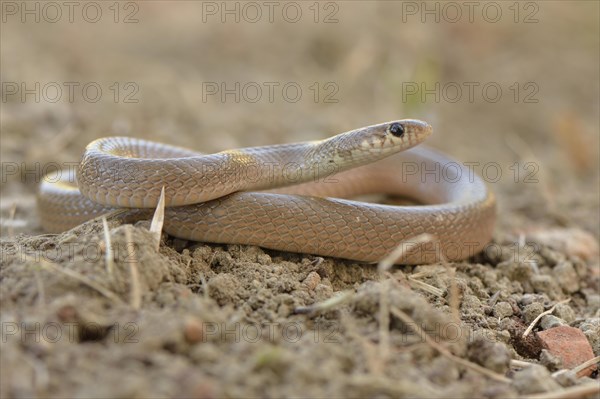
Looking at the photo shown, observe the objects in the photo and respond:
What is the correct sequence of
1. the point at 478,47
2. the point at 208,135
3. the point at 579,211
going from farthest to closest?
the point at 478,47 → the point at 208,135 → the point at 579,211

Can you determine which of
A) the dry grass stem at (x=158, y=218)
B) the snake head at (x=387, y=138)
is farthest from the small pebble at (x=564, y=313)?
the dry grass stem at (x=158, y=218)

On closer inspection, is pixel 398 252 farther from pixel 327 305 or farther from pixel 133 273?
pixel 133 273

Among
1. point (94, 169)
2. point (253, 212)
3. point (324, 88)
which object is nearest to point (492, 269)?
point (253, 212)

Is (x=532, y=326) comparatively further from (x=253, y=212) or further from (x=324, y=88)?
(x=324, y=88)

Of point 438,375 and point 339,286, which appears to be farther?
point 339,286

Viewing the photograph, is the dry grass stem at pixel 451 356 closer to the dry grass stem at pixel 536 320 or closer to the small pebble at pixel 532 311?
the dry grass stem at pixel 536 320

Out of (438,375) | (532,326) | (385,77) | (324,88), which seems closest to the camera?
(438,375)

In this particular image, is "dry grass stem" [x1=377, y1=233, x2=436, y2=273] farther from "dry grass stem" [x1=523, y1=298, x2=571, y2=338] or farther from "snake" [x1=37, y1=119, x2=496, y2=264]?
"dry grass stem" [x1=523, y1=298, x2=571, y2=338]

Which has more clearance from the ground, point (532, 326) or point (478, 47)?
point (478, 47)
